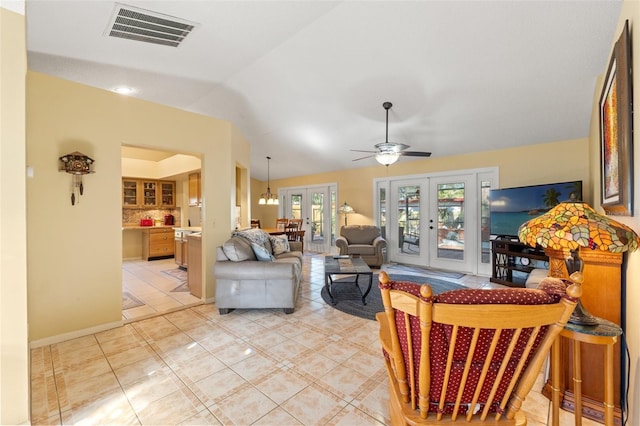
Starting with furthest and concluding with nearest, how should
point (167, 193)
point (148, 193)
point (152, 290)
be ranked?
point (167, 193), point (148, 193), point (152, 290)

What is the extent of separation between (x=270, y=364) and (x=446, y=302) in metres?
1.82

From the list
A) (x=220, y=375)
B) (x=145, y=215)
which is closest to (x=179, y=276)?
(x=145, y=215)

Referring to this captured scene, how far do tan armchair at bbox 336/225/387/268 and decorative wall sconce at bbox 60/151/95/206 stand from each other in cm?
433

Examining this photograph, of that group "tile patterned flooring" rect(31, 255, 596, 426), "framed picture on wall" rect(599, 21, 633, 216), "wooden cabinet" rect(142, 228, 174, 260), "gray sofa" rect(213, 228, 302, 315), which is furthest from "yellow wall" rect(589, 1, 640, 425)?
"wooden cabinet" rect(142, 228, 174, 260)

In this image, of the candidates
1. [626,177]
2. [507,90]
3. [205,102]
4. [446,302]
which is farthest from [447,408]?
[205,102]

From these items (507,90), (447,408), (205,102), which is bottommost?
(447,408)

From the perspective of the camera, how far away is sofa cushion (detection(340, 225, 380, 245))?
6160 mm

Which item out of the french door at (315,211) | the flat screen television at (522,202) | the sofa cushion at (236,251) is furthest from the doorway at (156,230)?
the flat screen television at (522,202)

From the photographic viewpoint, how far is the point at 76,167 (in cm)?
270

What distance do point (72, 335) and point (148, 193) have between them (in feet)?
17.2

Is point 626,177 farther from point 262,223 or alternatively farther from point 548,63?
point 262,223

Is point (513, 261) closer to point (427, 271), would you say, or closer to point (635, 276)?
point (427, 271)

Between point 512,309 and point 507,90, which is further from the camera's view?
point 507,90

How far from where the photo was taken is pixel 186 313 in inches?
134
